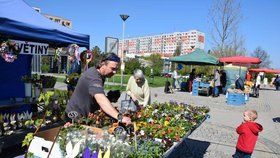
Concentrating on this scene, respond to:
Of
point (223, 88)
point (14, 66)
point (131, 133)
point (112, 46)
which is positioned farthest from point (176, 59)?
point (131, 133)

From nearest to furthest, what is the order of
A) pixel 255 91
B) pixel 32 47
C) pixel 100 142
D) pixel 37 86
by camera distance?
pixel 100 142 < pixel 32 47 < pixel 37 86 < pixel 255 91

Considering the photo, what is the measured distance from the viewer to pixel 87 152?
105 inches

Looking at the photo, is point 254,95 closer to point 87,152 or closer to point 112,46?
point 112,46

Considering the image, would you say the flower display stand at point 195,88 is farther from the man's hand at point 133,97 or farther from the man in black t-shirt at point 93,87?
the man in black t-shirt at point 93,87

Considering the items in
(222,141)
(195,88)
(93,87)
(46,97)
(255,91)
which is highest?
(93,87)

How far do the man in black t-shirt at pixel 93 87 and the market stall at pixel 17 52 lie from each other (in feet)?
7.53

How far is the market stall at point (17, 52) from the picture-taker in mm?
5605

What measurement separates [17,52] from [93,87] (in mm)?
3093

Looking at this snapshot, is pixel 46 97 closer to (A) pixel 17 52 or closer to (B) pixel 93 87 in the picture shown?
(A) pixel 17 52

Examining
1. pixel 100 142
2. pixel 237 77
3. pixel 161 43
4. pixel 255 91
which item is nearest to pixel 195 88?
pixel 237 77

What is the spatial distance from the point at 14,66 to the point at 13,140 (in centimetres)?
211

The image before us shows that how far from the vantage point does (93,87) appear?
3430 millimetres

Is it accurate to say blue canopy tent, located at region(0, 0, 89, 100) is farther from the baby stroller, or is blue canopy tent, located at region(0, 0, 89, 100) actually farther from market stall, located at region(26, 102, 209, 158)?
the baby stroller

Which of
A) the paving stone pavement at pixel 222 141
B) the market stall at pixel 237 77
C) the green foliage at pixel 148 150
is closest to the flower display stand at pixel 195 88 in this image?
the market stall at pixel 237 77
